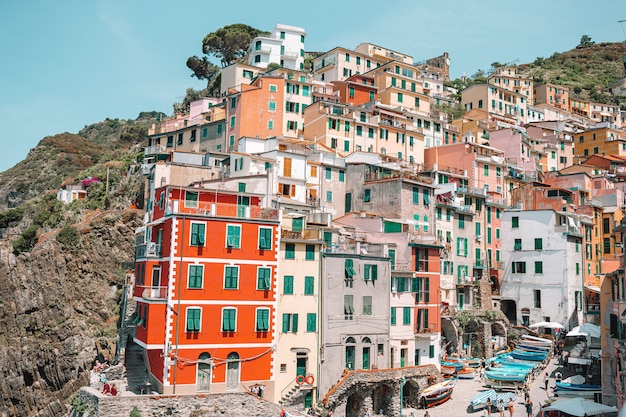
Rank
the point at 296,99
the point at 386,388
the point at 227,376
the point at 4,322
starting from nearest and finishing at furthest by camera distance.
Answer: the point at 227,376 → the point at 386,388 → the point at 4,322 → the point at 296,99

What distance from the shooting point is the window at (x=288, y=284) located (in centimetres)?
4059

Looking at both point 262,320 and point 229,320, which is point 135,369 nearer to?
point 229,320

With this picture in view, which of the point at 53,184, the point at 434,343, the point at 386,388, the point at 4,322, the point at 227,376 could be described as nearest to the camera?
the point at 227,376

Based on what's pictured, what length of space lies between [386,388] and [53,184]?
7970 cm

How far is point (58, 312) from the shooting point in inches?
2255

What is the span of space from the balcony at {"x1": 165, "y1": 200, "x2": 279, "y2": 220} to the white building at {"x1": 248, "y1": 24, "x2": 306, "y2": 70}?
54.0 metres

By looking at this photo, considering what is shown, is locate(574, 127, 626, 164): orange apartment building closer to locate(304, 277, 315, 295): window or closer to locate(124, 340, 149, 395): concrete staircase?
locate(304, 277, 315, 295): window

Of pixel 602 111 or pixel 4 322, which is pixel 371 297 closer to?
pixel 4 322

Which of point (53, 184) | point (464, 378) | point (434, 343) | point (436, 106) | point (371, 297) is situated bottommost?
point (464, 378)

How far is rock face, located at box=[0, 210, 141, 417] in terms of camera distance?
54500 mm

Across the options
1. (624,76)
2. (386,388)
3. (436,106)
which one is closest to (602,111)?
(624,76)

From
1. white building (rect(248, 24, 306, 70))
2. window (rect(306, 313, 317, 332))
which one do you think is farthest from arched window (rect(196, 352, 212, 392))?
white building (rect(248, 24, 306, 70))

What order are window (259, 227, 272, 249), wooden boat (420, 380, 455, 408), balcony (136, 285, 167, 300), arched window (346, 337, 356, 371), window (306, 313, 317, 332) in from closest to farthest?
1. balcony (136, 285, 167, 300)
2. window (259, 227, 272, 249)
3. window (306, 313, 317, 332)
4. arched window (346, 337, 356, 371)
5. wooden boat (420, 380, 455, 408)

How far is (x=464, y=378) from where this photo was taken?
51031mm
